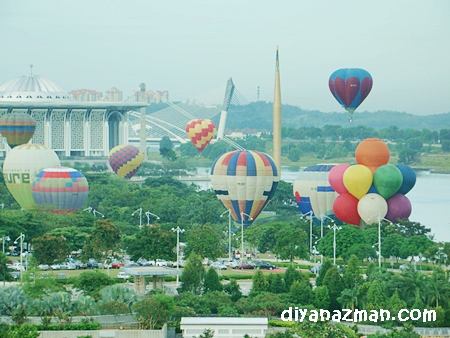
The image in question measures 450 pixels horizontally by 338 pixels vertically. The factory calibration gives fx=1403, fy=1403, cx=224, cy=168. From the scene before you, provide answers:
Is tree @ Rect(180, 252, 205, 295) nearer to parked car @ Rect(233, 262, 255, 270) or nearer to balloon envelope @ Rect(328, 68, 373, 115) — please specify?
parked car @ Rect(233, 262, 255, 270)

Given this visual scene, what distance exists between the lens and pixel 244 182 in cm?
5409

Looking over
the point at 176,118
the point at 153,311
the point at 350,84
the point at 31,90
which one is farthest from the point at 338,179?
the point at 176,118

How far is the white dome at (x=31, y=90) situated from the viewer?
95062mm

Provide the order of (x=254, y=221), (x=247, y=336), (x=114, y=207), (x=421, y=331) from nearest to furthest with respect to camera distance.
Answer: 1. (x=247, y=336)
2. (x=421, y=331)
3. (x=254, y=221)
4. (x=114, y=207)

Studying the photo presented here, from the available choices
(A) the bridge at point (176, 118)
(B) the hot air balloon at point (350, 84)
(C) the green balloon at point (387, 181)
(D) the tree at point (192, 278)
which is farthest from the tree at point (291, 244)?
(A) the bridge at point (176, 118)

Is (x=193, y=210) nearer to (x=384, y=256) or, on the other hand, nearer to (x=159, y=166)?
(x=384, y=256)

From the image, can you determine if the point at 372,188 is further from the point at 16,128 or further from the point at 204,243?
the point at 16,128

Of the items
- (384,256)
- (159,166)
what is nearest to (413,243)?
(384,256)

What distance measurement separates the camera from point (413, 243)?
45094 mm

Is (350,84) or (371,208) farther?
(350,84)

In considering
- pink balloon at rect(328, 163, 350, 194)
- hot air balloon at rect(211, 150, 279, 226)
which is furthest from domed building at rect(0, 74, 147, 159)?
pink balloon at rect(328, 163, 350, 194)

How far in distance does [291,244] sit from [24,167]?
19232 mm

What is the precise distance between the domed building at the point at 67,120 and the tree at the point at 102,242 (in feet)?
170

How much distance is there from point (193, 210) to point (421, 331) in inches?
1011
